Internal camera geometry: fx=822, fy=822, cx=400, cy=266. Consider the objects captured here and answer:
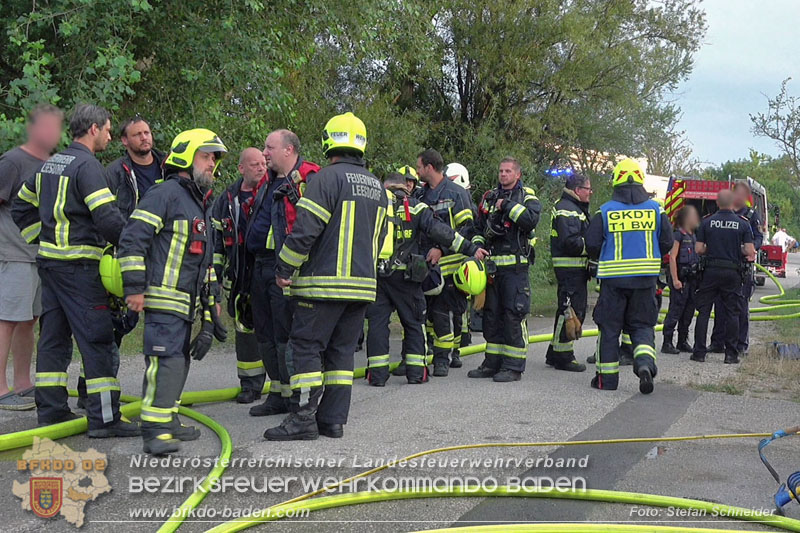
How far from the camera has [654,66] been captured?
19953mm

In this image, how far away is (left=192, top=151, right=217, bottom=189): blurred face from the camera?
5348 mm

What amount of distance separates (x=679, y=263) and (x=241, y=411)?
6.16 meters

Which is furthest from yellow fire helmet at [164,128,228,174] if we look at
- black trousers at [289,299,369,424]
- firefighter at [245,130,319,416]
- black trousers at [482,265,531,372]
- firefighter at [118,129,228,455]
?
black trousers at [482,265,531,372]

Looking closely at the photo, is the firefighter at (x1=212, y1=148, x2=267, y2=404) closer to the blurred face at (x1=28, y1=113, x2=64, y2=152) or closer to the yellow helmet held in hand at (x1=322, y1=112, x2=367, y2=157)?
the yellow helmet held in hand at (x1=322, y1=112, x2=367, y2=157)

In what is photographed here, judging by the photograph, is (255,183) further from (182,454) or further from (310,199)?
(182,454)

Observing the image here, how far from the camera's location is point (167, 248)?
17.0 ft

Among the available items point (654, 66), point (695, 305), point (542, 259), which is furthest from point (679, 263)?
point (654, 66)

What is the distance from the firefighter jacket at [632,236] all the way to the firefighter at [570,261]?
83 cm

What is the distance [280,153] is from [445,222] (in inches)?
95.0

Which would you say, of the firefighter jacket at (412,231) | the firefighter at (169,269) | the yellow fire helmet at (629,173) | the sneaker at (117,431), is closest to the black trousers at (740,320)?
the yellow fire helmet at (629,173)

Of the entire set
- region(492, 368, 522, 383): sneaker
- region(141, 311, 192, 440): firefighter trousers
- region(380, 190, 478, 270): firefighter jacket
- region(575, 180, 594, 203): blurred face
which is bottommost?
region(492, 368, 522, 383): sneaker

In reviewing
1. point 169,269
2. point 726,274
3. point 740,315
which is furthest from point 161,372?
point 740,315

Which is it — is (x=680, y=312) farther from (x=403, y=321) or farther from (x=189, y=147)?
(x=189, y=147)

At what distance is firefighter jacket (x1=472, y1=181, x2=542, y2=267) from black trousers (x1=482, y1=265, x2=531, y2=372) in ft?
0.44
